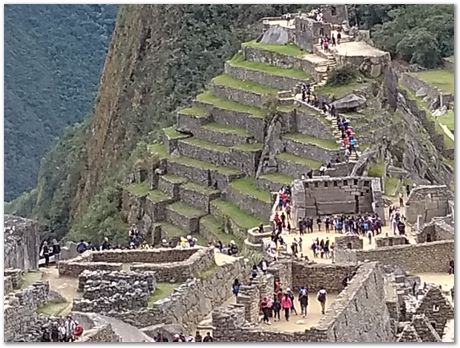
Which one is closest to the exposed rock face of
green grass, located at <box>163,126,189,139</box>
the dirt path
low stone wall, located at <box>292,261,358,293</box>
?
the dirt path

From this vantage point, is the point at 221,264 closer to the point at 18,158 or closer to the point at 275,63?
the point at 275,63

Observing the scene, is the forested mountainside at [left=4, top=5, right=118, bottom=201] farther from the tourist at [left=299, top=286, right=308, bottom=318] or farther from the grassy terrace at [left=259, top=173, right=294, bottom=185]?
the tourist at [left=299, top=286, right=308, bottom=318]

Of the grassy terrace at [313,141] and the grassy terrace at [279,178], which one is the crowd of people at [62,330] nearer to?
the grassy terrace at [313,141]

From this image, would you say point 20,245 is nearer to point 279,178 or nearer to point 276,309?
point 276,309

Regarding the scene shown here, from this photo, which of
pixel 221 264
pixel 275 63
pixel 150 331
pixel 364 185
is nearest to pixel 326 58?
pixel 275 63

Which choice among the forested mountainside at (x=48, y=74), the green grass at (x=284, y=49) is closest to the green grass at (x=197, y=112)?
the green grass at (x=284, y=49)
